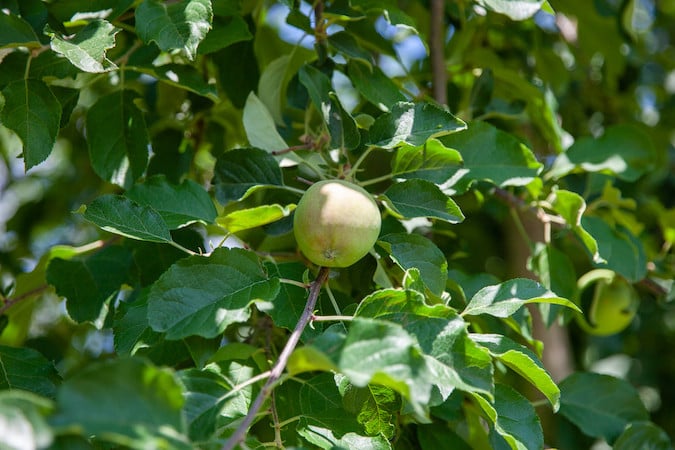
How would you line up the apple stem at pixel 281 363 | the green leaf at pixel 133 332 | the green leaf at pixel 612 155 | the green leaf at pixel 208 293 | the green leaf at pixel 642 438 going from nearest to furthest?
the apple stem at pixel 281 363
the green leaf at pixel 208 293
the green leaf at pixel 133 332
the green leaf at pixel 642 438
the green leaf at pixel 612 155

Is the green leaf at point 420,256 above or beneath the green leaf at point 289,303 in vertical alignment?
above

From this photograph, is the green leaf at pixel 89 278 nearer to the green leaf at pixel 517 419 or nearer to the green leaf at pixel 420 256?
the green leaf at pixel 420 256

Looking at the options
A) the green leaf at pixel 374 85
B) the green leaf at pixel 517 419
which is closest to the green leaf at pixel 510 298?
the green leaf at pixel 517 419

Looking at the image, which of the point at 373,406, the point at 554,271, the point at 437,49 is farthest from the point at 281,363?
the point at 437,49

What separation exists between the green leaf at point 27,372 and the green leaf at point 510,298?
1.74ft

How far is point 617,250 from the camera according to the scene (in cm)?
112

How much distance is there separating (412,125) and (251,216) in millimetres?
226

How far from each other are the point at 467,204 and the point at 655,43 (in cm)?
161

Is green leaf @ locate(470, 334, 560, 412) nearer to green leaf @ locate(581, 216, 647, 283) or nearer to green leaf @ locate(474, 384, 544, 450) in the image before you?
green leaf @ locate(474, 384, 544, 450)

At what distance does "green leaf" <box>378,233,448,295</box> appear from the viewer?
843 millimetres

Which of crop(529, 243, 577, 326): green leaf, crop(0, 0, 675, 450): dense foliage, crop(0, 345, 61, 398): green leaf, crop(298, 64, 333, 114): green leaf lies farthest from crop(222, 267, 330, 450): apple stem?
crop(529, 243, 577, 326): green leaf

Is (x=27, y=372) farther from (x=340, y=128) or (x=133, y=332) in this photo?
(x=340, y=128)

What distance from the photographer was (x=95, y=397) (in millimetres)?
498

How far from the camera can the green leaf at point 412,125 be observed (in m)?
0.84
